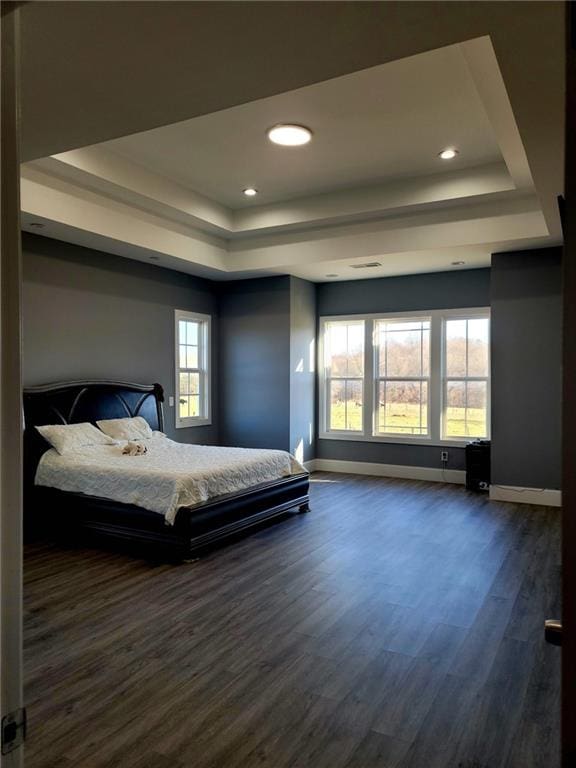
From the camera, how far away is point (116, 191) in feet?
16.3

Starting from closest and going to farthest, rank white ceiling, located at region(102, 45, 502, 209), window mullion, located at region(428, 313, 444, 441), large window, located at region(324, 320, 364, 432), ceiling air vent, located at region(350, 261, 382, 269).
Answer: white ceiling, located at region(102, 45, 502, 209) < ceiling air vent, located at region(350, 261, 382, 269) < window mullion, located at region(428, 313, 444, 441) < large window, located at region(324, 320, 364, 432)

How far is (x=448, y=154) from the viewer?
475cm

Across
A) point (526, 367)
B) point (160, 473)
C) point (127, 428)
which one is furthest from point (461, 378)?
point (160, 473)

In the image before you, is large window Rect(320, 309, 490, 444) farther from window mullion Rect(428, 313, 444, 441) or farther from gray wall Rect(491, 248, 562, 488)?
gray wall Rect(491, 248, 562, 488)

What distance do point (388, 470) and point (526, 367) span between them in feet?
7.89

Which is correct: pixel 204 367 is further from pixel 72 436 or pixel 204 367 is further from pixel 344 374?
pixel 72 436

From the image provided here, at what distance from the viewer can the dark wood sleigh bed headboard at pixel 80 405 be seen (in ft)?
16.4

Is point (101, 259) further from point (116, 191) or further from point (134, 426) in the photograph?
point (134, 426)

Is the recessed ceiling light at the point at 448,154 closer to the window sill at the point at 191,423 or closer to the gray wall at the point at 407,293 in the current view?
the gray wall at the point at 407,293

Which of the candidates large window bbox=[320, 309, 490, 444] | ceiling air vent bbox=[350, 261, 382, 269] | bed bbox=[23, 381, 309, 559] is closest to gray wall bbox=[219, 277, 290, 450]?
large window bbox=[320, 309, 490, 444]

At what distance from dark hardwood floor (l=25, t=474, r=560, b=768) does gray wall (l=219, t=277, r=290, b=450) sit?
281cm

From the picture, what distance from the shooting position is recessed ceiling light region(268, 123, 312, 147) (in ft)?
13.9

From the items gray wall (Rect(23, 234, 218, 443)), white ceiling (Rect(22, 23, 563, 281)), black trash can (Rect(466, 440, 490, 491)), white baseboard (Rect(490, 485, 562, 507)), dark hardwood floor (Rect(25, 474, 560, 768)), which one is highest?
white ceiling (Rect(22, 23, 563, 281))

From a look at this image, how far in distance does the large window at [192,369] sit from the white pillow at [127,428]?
106cm
